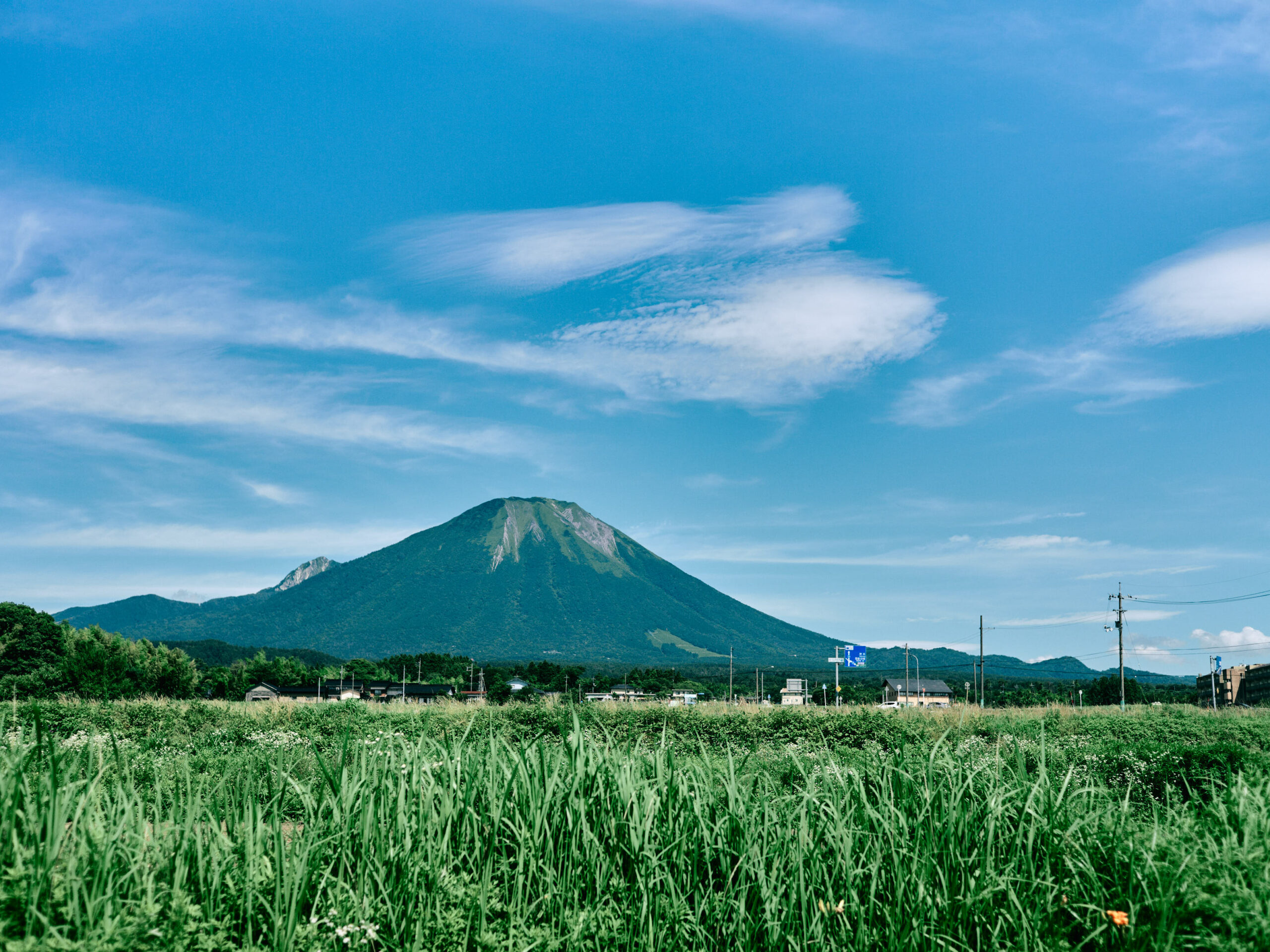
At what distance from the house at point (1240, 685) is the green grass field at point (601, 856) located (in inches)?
3316

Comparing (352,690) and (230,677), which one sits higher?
(230,677)

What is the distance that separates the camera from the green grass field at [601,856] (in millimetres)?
3008

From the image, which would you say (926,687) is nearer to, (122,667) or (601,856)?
(122,667)

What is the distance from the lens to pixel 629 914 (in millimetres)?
3451

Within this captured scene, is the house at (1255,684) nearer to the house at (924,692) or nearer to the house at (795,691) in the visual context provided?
the house at (924,692)

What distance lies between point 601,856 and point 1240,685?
96.2 m

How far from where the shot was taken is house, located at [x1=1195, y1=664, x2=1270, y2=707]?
247 ft

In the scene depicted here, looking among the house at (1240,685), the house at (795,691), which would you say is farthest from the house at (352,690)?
the house at (1240,685)

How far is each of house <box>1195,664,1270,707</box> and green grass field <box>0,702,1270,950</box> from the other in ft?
276

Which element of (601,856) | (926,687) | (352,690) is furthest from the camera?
(926,687)

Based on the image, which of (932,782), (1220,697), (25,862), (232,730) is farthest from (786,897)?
(1220,697)

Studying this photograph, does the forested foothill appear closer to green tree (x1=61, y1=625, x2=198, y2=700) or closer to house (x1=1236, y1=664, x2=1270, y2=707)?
green tree (x1=61, y1=625, x2=198, y2=700)

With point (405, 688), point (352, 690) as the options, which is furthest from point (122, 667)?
point (405, 688)

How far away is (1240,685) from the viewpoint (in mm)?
80875
